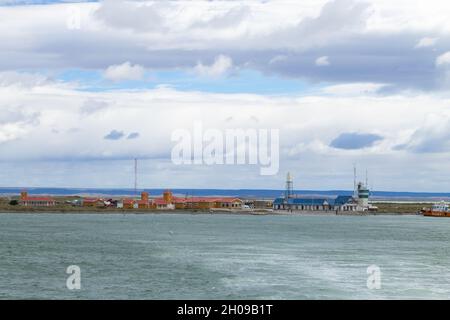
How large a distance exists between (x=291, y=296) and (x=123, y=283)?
1224 centimetres

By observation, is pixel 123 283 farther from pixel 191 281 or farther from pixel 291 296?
pixel 291 296

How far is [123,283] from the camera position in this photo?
167 feet

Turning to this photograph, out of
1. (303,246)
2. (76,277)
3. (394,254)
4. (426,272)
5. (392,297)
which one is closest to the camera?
(392,297)

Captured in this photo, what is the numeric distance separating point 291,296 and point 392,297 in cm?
582

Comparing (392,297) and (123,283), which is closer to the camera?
(392,297)

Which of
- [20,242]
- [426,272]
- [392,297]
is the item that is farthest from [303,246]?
[392,297]
